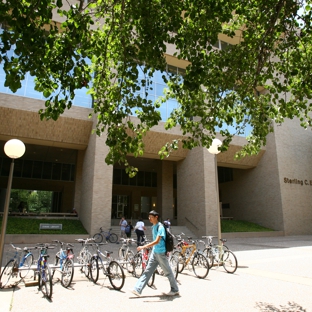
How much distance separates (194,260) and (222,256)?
4.03 feet

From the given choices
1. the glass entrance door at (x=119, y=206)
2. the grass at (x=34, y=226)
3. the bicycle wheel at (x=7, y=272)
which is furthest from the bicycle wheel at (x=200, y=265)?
the glass entrance door at (x=119, y=206)

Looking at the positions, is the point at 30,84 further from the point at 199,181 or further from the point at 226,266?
the point at 226,266

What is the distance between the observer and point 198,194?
68.7 ft

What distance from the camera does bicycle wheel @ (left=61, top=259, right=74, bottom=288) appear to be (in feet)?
20.3

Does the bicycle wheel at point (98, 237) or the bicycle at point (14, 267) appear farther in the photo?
Result: the bicycle wheel at point (98, 237)

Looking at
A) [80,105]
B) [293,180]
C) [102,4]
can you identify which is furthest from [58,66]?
[293,180]

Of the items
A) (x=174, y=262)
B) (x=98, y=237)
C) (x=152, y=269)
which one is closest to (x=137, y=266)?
(x=174, y=262)

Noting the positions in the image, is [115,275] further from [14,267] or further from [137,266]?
[14,267]

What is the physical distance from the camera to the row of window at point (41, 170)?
2979 centimetres

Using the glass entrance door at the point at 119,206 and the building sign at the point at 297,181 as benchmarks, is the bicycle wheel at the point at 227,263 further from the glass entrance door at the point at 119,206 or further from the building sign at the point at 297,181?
the glass entrance door at the point at 119,206

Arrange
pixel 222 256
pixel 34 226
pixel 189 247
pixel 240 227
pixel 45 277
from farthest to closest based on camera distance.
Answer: pixel 240 227
pixel 34 226
pixel 222 256
pixel 189 247
pixel 45 277

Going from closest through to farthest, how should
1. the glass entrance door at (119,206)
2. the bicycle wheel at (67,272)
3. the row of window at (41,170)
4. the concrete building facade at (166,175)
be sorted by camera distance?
the bicycle wheel at (67,272) < the concrete building facade at (166,175) < the row of window at (41,170) < the glass entrance door at (119,206)

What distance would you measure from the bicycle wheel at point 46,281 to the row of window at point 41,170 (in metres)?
26.7

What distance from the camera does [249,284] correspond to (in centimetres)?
645
